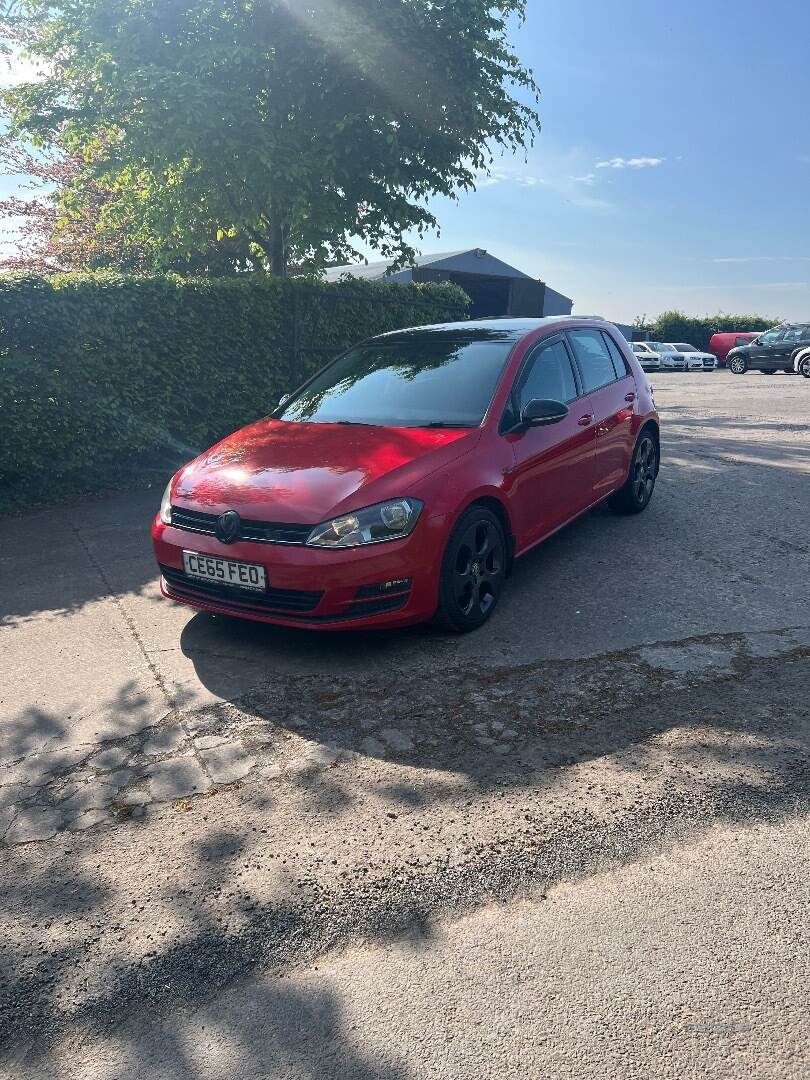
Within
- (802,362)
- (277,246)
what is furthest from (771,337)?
(277,246)

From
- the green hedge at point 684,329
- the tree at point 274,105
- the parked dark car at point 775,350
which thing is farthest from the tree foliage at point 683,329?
the tree at point 274,105

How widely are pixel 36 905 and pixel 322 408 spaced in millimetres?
3681

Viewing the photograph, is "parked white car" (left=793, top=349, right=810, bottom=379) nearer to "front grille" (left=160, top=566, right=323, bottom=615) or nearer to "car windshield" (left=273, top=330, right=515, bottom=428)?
"car windshield" (left=273, top=330, right=515, bottom=428)

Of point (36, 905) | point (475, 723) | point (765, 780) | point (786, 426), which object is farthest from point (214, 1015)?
point (786, 426)

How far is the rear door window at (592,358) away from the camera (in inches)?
239

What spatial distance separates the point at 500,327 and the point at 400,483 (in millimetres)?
2182

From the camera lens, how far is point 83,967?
231 cm

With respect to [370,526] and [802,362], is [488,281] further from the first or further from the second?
[370,526]

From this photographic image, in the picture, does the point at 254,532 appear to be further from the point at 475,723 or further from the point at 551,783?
the point at 551,783

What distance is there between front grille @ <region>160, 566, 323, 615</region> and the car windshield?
4.61 ft

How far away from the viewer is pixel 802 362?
2784cm

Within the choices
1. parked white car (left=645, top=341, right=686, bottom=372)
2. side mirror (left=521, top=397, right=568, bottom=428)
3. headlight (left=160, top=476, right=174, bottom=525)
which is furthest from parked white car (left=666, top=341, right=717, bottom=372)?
headlight (left=160, top=476, right=174, bottom=525)

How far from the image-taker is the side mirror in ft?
16.2

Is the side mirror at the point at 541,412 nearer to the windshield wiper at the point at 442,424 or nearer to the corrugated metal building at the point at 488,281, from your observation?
the windshield wiper at the point at 442,424
